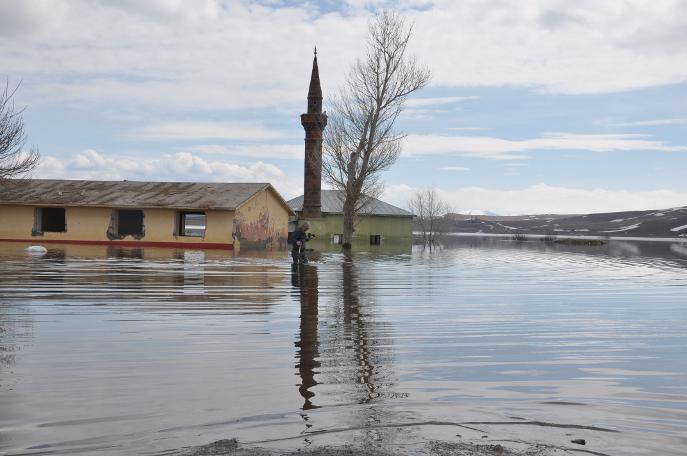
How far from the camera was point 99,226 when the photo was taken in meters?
36.8

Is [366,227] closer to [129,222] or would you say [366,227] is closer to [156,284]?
[129,222]

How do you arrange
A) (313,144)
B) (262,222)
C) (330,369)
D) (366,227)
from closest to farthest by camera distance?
(330,369) → (262,222) → (313,144) → (366,227)

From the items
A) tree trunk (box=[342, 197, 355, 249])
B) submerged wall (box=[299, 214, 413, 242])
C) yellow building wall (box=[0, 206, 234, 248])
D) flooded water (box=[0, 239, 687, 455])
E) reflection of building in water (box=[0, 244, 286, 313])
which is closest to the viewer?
flooded water (box=[0, 239, 687, 455])

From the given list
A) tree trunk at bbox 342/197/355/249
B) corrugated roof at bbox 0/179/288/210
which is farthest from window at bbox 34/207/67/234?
tree trunk at bbox 342/197/355/249

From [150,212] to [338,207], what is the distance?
79.5ft

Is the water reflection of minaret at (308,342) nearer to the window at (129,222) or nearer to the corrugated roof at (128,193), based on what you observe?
the corrugated roof at (128,193)

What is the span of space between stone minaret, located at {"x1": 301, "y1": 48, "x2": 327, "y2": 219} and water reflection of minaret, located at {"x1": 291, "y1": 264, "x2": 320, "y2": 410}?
33866mm

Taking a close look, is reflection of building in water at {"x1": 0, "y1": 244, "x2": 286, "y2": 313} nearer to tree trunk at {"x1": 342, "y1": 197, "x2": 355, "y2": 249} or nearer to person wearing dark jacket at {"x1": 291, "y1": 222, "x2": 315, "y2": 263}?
person wearing dark jacket at {"x1": 291, "y1": 222, "x2": 315, "y2": 263}

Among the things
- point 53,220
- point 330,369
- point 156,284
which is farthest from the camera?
point 53,220

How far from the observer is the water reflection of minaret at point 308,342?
583 centimetres

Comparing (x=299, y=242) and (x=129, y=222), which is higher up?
(x=129, y=222)

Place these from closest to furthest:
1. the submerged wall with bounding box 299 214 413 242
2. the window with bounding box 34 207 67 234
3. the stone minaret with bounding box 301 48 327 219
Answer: the window with bounding box 34 207 67 234 → the stone minaret with bounding box 301 48 327 219 → the submerged wall with bounding box 299 214 413 242

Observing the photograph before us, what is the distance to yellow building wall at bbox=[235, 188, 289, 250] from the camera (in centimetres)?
3584

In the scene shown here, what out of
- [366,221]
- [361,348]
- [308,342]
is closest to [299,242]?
[308,342]
